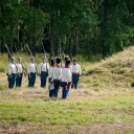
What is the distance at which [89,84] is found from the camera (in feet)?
51.7

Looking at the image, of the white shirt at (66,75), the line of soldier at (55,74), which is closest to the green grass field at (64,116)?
the line of soldier at (55,74)

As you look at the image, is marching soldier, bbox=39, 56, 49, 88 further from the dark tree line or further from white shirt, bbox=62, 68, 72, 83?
the dark tree line

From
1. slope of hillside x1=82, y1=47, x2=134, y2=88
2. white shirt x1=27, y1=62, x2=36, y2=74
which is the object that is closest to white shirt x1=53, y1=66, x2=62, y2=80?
white shirt x1=27, y1=62, x2=36, y2=74

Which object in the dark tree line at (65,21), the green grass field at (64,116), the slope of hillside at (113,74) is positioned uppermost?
the dark tree line at (65,21)

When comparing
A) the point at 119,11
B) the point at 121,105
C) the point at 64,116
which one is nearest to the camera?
the point at 64,116

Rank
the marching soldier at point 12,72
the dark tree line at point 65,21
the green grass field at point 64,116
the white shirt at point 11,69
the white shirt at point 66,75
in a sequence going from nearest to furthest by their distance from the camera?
the green grass field at point 64,116, the white shirt at point 66,75, the white shirt at point 11,69, the marching soldier at point 12,72, the dark tree line at point 65,21

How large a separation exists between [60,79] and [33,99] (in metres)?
1.47

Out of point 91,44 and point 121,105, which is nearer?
point 121,105

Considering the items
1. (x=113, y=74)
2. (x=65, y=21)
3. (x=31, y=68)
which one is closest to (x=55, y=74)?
(x=31, y=68)

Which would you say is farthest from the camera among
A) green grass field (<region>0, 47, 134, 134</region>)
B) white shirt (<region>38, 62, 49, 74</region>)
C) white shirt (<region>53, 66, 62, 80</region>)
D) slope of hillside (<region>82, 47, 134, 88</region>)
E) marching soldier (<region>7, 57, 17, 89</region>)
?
slope of hillside (<region>82, 47, 134, 88</region>)

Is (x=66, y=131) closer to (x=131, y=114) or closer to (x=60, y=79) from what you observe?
(x=131, y=114)

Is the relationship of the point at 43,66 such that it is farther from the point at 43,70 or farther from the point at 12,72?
the point at 12,72

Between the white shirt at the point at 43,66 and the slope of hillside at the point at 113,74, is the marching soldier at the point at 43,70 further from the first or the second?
the slope of hillside at the point at 113,74

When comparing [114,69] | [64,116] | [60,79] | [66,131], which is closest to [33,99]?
[60,79]
